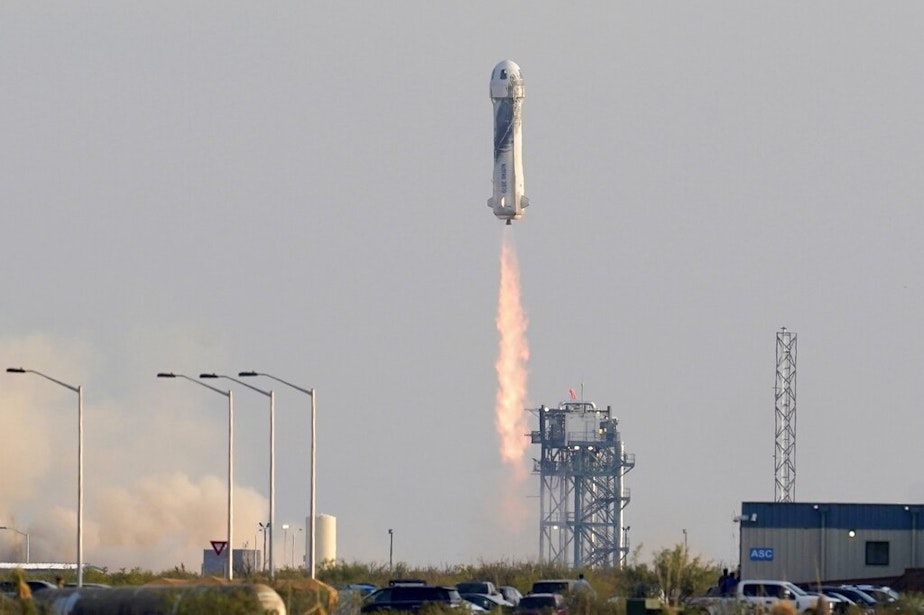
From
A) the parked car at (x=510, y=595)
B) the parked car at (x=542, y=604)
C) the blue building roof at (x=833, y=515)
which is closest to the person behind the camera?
the parked car at (x=542, y=604)

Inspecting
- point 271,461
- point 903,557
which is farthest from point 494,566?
point 271,461

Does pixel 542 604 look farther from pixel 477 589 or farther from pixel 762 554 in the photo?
pixel 762 554

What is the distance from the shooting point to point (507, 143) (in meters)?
117

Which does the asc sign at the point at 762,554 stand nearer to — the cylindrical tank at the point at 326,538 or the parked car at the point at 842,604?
the parked car at the point at 842,604

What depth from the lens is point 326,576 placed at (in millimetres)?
113625

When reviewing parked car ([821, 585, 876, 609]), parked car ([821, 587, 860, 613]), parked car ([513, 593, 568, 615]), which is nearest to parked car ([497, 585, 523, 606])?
parked car ([513, 593, 568, 615])

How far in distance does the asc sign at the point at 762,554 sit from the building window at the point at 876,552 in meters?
4.27

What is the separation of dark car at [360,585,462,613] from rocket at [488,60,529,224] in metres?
45.6

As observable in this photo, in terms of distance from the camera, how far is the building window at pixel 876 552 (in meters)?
97.1

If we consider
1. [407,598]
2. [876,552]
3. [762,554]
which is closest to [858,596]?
[407,598]

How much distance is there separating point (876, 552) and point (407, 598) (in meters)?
35.1

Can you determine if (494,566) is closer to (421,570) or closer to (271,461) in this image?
(421,570)

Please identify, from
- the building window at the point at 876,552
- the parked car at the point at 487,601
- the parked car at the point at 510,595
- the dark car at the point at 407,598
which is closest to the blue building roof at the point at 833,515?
the building window at the point at 876,552

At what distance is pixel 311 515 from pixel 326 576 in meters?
35.9
